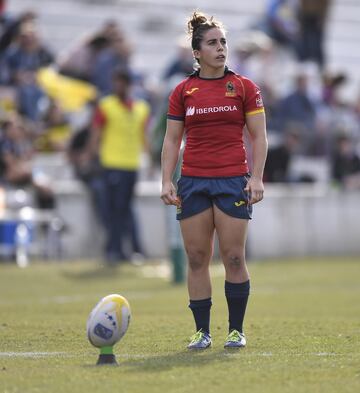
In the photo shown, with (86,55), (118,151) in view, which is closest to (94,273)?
(118,151)

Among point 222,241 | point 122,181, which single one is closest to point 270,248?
point 122,181

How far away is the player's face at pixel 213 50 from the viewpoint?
7762 mm

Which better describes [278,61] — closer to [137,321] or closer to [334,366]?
[137,321]

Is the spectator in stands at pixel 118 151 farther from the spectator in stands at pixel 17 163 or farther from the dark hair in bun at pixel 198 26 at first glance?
the dark hair in bun at pixel 198 26

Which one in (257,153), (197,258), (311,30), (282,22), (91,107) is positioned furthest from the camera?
(311,30)

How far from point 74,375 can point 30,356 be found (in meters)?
1.01

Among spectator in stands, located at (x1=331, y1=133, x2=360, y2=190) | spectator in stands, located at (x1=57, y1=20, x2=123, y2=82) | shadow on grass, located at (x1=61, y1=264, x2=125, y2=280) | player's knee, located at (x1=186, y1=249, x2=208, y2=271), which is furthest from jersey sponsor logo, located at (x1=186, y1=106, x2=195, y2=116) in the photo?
spectator in stands, located at (x1=331, y1=133, x2=360, y2=190)

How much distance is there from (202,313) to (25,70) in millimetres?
12306

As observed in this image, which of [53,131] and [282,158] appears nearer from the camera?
[53,131]

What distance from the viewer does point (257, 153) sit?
7809 mm

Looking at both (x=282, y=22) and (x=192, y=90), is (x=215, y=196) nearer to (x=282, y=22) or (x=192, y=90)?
(x=192, y=90)

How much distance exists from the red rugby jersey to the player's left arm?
5 centimetres

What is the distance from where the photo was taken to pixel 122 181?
1712 centimetres

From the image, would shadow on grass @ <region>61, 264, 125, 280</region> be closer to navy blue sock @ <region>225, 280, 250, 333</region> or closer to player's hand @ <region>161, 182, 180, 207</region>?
navy blue sock @ <region>225, 280, 250, 333</region>
